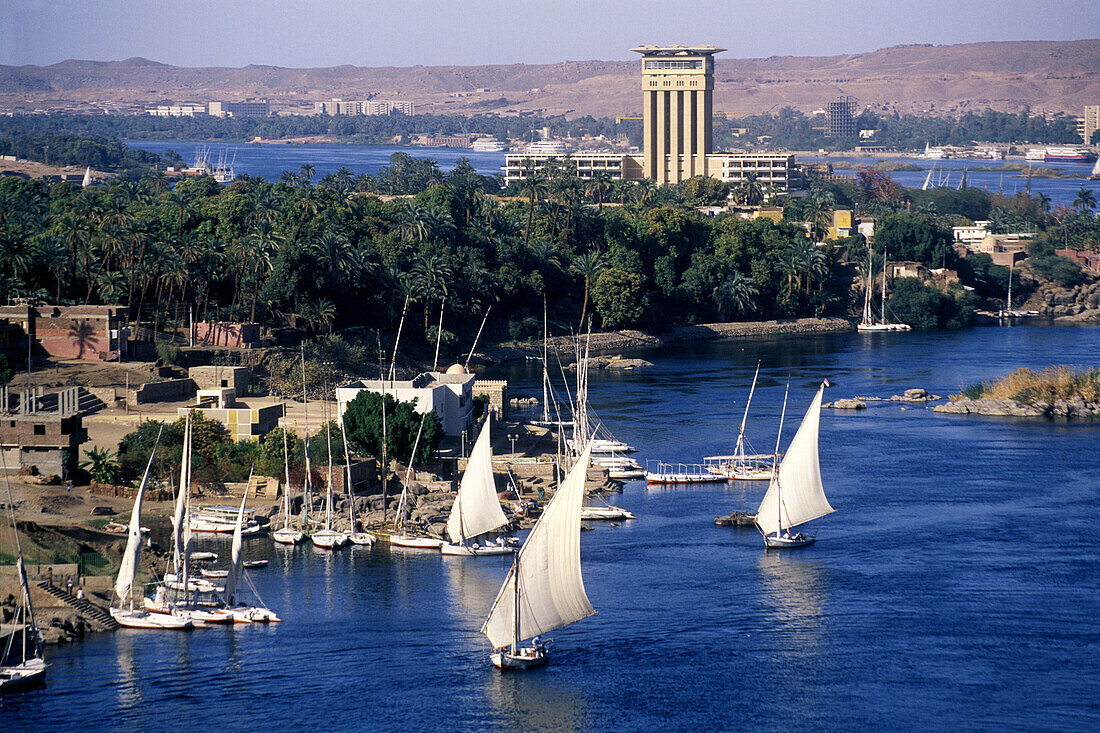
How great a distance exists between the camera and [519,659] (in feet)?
114

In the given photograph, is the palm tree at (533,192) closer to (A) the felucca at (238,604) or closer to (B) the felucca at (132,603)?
(A) the felucca at (238,604)

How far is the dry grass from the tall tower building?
327 feet

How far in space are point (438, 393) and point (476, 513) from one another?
33.1 ft

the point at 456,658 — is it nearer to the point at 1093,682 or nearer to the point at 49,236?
the point at 1093,682

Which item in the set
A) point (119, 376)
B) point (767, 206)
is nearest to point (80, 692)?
point (119, 376)

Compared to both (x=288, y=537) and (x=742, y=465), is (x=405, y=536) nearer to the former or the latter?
(x=288, y=537)

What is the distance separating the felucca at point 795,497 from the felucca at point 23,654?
21.0 meters

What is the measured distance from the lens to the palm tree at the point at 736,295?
9875cm

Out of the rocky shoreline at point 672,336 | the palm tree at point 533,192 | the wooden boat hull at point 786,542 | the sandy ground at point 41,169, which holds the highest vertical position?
the sandy ground at point 41,169

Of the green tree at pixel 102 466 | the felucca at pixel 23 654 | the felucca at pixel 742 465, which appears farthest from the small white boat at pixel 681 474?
the felucca at pixel 23 654

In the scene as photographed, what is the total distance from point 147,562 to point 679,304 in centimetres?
6175

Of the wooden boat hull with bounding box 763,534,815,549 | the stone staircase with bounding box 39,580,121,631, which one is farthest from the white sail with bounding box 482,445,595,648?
the wooden boat hull with bounding box 763,534,815,549

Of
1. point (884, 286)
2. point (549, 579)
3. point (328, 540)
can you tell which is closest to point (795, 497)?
point (549, 579)

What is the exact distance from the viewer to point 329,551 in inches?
1746
